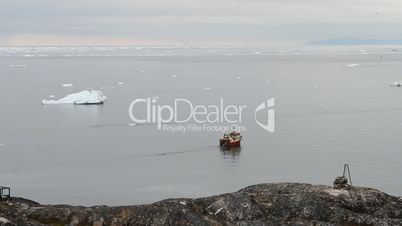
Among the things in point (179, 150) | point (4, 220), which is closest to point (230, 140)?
point (179, 150)

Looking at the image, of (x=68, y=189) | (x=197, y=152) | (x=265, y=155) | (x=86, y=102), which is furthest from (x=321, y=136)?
(x=86, y=102)

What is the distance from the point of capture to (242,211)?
556 inches

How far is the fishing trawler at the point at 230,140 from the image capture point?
39.6 m

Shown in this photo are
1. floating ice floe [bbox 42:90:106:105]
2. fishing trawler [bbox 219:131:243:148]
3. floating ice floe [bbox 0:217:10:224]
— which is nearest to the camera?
floating ice floe [bbox 0:217:10:224]

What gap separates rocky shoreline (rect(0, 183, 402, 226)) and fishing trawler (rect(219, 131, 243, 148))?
24.5 m

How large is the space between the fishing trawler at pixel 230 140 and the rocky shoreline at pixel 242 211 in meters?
24.5

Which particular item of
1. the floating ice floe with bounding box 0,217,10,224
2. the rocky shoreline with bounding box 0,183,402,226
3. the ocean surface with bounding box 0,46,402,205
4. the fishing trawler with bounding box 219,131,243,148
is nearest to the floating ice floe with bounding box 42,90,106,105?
the ocean surface with bounding box 0,46,402,205

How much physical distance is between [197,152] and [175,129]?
28.4 ft

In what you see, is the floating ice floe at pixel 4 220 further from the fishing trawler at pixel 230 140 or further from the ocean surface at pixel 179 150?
the fishing trawler at pixel 230 140

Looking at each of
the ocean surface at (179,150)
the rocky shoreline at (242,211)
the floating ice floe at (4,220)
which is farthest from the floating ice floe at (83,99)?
the floating ice floe at (4,220)

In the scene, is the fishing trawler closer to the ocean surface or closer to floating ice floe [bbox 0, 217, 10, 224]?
the ocean surface

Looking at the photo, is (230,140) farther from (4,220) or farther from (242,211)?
(4,220)

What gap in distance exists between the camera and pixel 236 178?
103 ft

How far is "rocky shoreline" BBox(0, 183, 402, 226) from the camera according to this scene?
13812 millimetres
